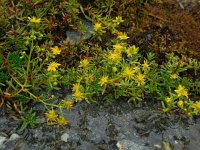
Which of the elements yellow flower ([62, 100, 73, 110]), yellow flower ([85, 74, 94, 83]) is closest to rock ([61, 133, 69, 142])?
yellow flower ([62, 100, 73, 110])

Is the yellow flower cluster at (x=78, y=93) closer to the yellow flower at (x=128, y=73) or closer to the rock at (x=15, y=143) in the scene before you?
the yellow flower at (x=128, y=73)

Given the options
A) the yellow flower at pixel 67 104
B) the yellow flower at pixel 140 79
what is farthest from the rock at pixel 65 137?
the yellow flower at pixel 140 79

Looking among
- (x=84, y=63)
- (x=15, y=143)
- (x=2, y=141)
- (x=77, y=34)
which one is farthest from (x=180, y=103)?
(x=2, y=141)

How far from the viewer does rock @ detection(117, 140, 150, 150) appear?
136 inches

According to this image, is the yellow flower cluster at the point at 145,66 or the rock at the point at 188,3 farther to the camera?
the rock at the point at 188,3

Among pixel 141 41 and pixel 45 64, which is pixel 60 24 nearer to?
→ pixel 45 64

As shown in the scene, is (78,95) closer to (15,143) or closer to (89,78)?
(89,78)

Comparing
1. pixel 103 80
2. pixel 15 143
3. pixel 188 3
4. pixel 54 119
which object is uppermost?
pixel 188 3

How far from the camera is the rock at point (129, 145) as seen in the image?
11.3 ft

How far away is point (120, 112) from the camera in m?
3.73

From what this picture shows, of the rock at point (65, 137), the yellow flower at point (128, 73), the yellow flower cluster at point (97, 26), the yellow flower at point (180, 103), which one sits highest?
the yellow flower cluster at point (97, 26)

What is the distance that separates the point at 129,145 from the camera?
3479 millimetres

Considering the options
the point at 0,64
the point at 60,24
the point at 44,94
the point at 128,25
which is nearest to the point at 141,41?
the point at 128,25

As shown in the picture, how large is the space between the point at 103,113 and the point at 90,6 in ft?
4.23
